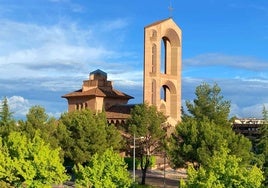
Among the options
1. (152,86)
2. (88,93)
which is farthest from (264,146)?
(88,93)

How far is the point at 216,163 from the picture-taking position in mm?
35625

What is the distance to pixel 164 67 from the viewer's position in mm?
82375

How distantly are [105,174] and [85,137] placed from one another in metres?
18.0

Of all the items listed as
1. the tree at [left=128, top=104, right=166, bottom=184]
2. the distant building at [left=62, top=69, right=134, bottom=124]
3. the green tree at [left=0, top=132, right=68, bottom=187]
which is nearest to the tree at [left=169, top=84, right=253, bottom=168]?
the tree at [left=128, top=104, right=166, bottom=184]

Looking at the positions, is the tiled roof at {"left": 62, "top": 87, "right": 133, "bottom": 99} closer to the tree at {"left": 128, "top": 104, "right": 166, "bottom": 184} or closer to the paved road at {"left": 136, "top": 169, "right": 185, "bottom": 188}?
the paved road at {"left": 136, "top": 169, "right": 185, "bottom": 188}

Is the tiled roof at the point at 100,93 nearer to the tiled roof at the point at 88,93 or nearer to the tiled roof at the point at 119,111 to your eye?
the tiled roof at the point at 88,93

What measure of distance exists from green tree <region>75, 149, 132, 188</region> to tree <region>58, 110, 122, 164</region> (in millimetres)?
15591

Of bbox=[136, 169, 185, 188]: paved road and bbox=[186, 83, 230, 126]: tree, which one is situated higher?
bbox=[186, 83, 230, 126]: tree

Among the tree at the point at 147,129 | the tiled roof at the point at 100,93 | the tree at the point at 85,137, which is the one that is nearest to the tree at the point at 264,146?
the tree at the point at 147,129

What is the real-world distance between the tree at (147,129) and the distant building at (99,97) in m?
16.0

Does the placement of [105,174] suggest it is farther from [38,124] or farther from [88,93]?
[88,93]

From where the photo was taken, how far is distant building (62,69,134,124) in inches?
3209

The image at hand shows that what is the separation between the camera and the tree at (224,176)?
112 ft

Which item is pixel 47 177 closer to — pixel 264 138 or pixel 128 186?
pixel 128 186
